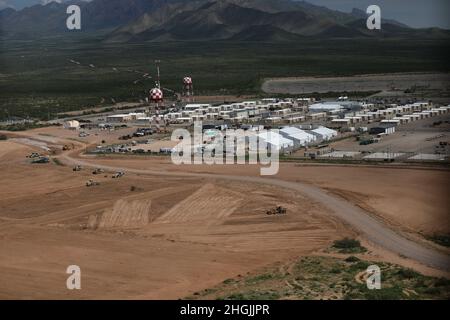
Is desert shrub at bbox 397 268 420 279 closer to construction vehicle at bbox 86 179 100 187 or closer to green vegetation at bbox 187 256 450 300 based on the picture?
green vegetation at bbox 187 256 450 300

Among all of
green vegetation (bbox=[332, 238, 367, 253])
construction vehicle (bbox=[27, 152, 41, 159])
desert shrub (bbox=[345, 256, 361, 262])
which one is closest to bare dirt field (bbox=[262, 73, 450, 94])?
construction vehicle (bbox=[27, 152, 41, 159])

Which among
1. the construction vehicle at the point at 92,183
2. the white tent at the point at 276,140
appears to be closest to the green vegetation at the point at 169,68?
the white tent at the point at 276,140

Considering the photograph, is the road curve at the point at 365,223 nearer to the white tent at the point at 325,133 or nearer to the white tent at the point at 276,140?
the white tent at the point at 276,140

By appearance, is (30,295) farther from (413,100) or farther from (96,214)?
(413,100)

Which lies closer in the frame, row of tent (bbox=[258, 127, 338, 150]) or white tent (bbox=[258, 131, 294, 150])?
white tent (bbox=[258, 131, 294, 150])

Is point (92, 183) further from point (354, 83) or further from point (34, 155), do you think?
point (354, 83)
